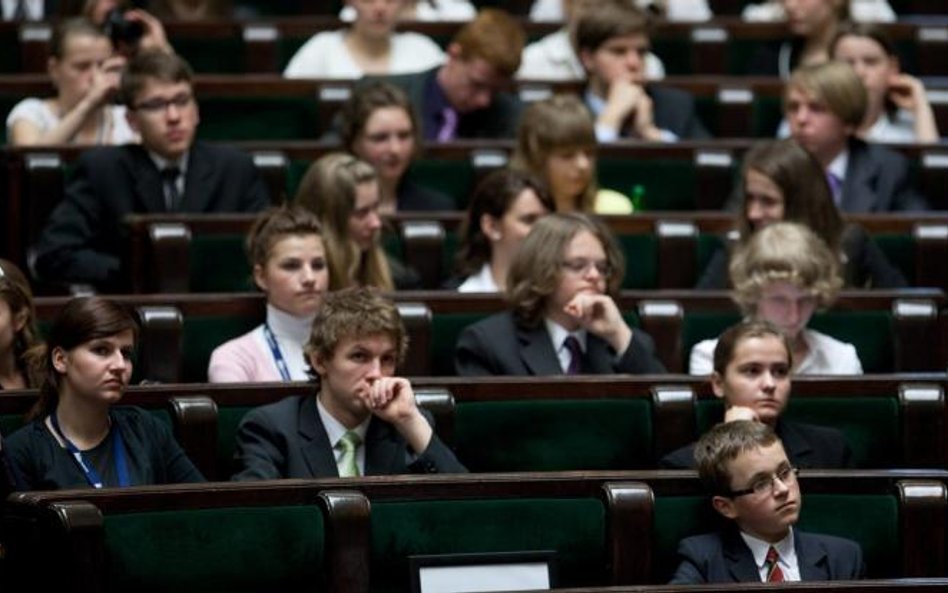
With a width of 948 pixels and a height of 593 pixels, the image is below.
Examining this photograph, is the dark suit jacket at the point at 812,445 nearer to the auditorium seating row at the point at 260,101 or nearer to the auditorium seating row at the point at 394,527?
the auditorium seating row at the point at 394,527

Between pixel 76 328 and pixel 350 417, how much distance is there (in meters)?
0.22

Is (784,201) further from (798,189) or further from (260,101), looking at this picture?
(260,101)

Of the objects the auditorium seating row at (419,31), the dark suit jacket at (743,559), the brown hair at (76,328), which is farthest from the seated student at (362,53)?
the dark suit jacket at (743,559)

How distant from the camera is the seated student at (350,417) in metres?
1.84

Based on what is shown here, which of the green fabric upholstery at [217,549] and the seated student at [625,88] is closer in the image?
the green fabric upholstery at [217,549]

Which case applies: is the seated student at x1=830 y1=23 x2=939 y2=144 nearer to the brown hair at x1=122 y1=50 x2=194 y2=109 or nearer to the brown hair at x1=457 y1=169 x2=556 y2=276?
the brown hair at x1=457 y1=169 x2=556 y2=276

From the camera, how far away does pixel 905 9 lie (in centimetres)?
332

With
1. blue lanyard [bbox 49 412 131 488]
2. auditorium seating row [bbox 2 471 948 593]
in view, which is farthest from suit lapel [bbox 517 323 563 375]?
blue lanyard [bbox 49 412 131 488]

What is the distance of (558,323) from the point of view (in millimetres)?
2113

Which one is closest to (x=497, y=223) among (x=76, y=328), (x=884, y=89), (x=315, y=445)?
(x=315, y=445)

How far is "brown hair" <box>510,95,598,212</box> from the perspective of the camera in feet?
7.96

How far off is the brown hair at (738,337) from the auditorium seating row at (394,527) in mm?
157

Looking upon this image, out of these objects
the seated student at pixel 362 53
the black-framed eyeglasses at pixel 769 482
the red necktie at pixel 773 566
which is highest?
the seated student at pixel 362 53

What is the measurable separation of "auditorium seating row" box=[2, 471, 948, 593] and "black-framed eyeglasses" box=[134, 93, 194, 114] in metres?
0.76
